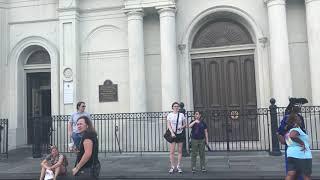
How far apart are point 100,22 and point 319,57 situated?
358 inches

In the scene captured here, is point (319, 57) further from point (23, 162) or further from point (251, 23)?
point (23, 162)

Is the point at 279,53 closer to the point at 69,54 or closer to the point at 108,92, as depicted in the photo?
the point at 108,92

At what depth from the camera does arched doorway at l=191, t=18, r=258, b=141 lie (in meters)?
16.4

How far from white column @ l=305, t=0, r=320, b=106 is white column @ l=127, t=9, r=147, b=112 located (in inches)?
254

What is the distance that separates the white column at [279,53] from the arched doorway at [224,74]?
5.02 feet

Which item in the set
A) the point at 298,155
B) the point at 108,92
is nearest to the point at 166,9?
the point at 108,92

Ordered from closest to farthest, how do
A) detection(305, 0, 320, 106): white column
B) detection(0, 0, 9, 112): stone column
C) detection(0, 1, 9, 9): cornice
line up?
detection(305, 0, 320, 106): white column, detection(0, 0, 9, 112): stone column, detection(0, 1, 9, 9): cornice

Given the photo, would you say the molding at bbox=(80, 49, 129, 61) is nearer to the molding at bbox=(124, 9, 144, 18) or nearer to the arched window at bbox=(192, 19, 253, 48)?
the molding at bbox=(124, 9, 144, 18)

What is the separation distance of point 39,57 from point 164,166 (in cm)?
985

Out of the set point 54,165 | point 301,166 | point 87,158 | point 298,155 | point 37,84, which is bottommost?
point 54,165

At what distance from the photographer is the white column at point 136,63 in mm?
16203

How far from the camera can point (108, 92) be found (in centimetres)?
1747

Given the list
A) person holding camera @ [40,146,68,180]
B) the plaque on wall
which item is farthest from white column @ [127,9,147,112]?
person holding camera @ [40,146,68,180]

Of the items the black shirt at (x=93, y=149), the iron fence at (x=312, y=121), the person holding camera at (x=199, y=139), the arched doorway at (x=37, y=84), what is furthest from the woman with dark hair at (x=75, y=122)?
the arched doorway at (x=37, y=84)
